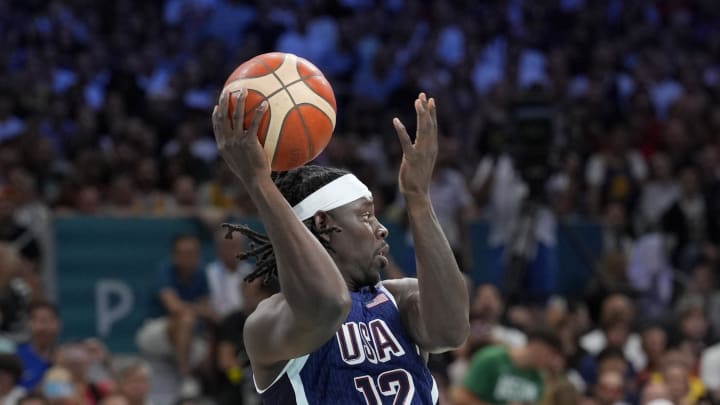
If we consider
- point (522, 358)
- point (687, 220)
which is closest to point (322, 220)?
point (522, 358)

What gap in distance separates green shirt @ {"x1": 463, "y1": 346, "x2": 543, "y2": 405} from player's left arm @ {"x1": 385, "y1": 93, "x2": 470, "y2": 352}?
14.8 feet

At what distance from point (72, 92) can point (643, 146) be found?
616 cm

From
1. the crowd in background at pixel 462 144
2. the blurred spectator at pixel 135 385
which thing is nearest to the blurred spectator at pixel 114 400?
the crowd in background at pixel 462 144

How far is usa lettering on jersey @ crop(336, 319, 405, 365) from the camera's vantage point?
3.53m

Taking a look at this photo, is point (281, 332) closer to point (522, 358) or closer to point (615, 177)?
point (522, 358)

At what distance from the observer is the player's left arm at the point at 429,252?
355 cm

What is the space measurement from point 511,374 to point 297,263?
519 centimetres

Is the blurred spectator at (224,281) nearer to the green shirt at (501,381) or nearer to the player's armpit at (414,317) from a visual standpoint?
the green shirt at (501,381)

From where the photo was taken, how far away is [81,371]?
7.80 m

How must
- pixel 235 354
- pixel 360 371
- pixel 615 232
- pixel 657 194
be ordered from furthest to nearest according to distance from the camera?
pixel 657 194 < pixel 615 232 < pixel 235 354 < pixel 360 371

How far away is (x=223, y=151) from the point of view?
10.5 feet

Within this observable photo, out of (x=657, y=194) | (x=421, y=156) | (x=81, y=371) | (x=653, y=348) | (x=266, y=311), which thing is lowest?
(x=653, y=348)

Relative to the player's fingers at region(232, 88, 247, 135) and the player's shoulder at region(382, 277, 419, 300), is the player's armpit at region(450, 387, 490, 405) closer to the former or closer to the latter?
the player's shoulder at region(382, 277, 419, 300)

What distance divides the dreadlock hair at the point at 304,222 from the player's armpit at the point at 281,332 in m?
0.20
